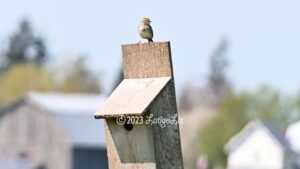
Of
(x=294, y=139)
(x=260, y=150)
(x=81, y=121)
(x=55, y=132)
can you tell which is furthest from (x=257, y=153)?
A: (x=55, y=132)

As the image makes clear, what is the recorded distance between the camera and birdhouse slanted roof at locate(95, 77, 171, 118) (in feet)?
26.1

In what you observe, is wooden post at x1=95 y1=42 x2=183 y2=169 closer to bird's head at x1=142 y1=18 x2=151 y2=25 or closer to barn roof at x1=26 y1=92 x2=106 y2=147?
bird's head at x1=142 y1=18 x2=151 y2=25

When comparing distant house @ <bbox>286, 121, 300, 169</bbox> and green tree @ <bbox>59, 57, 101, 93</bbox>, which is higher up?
green tree @ <bbox>59, 57, 101, 93</bbox>

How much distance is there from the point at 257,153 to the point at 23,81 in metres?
49.4

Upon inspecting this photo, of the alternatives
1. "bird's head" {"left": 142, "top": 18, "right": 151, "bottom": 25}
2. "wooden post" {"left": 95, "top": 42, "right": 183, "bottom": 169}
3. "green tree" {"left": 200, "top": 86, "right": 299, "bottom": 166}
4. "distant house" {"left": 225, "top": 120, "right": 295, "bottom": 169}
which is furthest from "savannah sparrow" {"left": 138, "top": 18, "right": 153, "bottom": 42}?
"green tree" {"left": 200, "top": 86, "right": 299, "bottom": 166}

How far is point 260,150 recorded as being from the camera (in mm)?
58969

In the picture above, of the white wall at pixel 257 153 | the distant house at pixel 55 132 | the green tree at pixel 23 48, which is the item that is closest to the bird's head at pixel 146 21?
the white wall at pixel 257 153

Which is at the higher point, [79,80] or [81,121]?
[79,80]

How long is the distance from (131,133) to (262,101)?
70503mm

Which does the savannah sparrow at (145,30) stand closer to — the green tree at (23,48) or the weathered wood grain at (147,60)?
the weathered wood grain at (147,60)

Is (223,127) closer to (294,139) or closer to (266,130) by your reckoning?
(266,130)

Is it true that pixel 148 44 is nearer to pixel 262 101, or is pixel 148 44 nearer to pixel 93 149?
pixel 93 149

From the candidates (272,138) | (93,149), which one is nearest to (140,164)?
(272,138)

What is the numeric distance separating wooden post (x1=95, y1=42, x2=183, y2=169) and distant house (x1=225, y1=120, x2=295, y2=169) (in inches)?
1852
